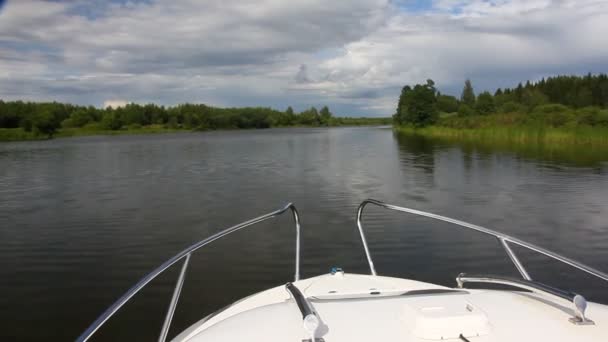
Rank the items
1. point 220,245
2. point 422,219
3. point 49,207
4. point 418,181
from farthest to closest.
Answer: point 418,181 → point 49,207 → point 422,219 → point 220,245

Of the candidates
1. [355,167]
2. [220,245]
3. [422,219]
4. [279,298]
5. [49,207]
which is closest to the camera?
[279,298]

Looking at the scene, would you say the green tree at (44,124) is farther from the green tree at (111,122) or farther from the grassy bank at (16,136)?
the green tree at (111,122)

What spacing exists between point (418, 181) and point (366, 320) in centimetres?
1524

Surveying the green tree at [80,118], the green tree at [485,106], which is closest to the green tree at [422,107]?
the green tree at [485,106]

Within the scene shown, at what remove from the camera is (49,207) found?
1367 cm

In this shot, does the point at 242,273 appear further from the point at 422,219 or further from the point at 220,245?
the point at 422,219

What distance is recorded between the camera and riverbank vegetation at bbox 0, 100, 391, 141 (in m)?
83.2

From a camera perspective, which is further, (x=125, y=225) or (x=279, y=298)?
(x=125, y=225)

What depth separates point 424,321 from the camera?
2.43 metres

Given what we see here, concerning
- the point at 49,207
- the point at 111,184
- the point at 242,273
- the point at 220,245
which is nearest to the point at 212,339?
the point at 242,273

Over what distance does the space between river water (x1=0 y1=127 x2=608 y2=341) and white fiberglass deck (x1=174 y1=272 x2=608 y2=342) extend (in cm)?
338

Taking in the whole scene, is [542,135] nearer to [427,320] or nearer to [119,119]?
[427,320]

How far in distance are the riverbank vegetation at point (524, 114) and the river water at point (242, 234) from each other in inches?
639

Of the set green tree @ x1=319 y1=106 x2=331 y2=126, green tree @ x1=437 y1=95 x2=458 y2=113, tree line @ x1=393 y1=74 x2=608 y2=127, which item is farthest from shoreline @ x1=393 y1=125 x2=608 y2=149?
green tree @ x1=319 y1=106 x2=331 y2=126
